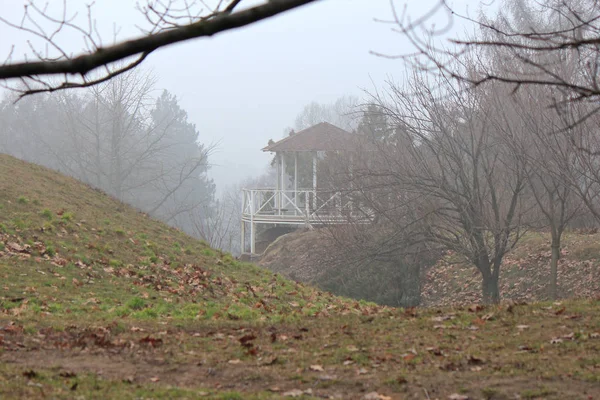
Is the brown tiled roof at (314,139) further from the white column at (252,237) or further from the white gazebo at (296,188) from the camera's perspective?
the white column at (252,237)

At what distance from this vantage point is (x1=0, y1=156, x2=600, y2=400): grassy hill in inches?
188

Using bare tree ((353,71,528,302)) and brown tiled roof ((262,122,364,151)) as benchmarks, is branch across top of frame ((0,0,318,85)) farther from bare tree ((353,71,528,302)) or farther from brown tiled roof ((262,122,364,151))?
brown tiled roof ((262,122,364,151))

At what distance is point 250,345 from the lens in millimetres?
6238

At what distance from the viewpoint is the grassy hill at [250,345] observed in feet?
15.6

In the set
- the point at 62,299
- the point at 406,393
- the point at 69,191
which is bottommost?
the point at 406,393

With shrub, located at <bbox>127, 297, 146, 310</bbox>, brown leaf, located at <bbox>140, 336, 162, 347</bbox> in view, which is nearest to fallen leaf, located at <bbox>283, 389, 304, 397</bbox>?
brown leaf, located at <bbox>140, 336, 162, 347</bbox>

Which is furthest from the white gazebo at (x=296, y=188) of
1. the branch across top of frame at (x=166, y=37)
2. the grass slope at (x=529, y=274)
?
the branch across top of frame at (x=166, y=37)

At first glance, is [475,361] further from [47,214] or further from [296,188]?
[296,188]

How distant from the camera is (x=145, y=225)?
713 inches

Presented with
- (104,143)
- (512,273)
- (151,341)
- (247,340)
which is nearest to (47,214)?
(151,341)

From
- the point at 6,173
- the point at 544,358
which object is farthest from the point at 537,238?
the point at 544,358

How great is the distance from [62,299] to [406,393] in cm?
675

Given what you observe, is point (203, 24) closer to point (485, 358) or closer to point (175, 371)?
point (175, 371)

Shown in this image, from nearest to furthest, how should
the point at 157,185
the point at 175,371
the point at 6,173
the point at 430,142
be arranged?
1. the point at 175,371
2. the point at 430,142
3. the point at 6,173
4. the point at 157,185
